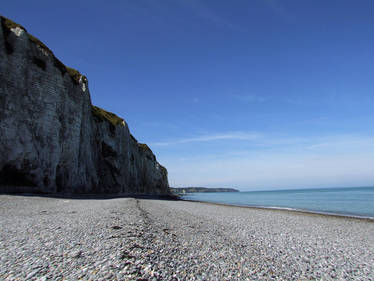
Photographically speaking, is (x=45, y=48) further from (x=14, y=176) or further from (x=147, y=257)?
(x=147, y=257)

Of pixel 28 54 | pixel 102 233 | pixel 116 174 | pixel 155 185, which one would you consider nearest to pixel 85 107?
pixel 28 54

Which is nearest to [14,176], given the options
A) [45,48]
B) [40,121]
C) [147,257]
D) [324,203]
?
[40,121]

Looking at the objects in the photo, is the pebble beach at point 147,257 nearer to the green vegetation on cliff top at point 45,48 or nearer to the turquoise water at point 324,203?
the turquoise water at point 324,203

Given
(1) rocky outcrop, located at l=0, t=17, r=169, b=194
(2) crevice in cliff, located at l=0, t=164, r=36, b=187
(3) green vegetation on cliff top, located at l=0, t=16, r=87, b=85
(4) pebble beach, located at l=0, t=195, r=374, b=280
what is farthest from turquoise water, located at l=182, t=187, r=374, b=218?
(3) green vegetation on cliff top, located at l=0, t=16, r=87, b=85

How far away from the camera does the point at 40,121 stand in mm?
25062

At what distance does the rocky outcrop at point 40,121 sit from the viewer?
22.3m

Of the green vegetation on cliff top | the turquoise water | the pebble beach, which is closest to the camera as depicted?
the pebble beach

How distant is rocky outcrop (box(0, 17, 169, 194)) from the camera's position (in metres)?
22.3

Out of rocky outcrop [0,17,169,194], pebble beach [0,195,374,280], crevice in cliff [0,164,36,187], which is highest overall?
rocky outcrop [0,17,169,194]

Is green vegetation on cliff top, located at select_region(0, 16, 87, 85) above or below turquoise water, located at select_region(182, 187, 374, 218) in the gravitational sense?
above

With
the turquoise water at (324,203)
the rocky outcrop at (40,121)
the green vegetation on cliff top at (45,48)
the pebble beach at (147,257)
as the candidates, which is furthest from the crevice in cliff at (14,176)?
the turquoise water at (324,203)

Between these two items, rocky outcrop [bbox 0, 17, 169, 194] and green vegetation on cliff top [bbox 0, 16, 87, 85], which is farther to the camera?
green vegetation on cliff top [bbox 0, 16, 87, 85]

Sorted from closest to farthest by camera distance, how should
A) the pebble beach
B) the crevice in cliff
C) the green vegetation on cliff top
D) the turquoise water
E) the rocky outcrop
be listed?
1. the pebble beach
2. the crevice in cliff
3. the rocky outcrop
4. the turquoise water
5. the green vegetation on cliff top

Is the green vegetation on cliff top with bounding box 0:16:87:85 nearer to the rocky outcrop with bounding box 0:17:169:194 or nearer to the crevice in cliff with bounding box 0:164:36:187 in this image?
the rocky outcrop with bounding box 0:17:169:194
